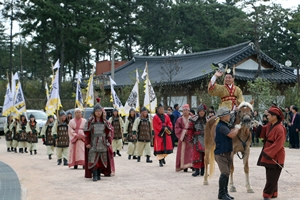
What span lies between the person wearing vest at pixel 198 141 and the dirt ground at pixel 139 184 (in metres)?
0.35

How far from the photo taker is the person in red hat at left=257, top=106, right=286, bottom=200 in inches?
312

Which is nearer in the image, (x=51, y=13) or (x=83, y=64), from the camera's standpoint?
(x=51, y=13)

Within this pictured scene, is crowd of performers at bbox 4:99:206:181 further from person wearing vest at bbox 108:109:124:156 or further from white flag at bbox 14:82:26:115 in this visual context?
white flag at bbox 14:82:26:115

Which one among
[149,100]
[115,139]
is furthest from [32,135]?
[149,100]

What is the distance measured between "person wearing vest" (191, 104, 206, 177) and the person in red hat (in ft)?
11.9

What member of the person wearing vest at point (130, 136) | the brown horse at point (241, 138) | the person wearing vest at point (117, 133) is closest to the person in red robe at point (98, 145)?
the brown horse at point (241, 138)

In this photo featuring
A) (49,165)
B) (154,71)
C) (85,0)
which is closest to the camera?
(49,165)

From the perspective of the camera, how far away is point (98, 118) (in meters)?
11.6

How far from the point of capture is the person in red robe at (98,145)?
445 inches

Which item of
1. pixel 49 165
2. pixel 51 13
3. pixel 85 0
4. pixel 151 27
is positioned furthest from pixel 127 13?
pixel 49 165

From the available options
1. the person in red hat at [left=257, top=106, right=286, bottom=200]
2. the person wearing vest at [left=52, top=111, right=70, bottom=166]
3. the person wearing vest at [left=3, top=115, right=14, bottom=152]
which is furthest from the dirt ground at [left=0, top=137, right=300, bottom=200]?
the person wearing vest at [left=3, top=115, right=14, bottom=152]

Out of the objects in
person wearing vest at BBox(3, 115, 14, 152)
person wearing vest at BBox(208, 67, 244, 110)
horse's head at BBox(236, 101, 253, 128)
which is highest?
person wearing vest at BBox(208, 67, 244, 110)

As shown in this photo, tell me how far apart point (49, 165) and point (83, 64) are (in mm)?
36854

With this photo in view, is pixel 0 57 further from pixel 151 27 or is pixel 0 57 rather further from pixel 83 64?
pixel 151 27
